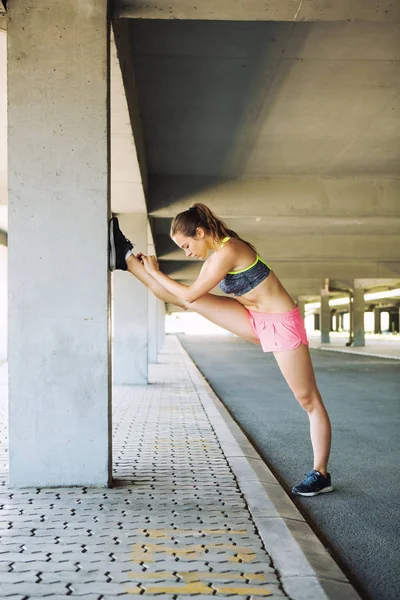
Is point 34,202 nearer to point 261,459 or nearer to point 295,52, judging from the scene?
point 261,459

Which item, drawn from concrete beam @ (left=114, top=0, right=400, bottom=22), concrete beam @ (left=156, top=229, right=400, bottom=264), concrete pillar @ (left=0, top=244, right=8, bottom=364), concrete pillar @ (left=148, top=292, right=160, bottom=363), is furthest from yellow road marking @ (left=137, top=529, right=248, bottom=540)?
concrete pillar @ (left=0, top=244, right=8, bottom=364)

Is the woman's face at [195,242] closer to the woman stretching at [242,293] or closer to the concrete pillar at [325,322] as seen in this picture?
the woman stretching at [242,293]

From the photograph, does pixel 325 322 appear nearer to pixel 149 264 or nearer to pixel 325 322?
pixel 325 322

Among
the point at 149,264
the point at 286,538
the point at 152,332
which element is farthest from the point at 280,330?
the point at 152,332

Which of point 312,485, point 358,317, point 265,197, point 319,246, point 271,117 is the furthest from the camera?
point 358,317

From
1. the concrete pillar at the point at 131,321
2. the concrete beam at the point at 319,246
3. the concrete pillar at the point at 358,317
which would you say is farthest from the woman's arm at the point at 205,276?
the concrete pillar at the point at 358,317

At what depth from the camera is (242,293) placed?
4336 mm

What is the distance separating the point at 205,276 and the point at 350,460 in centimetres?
302

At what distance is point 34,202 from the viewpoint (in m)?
4.45

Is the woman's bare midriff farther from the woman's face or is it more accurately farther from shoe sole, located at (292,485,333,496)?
shoe sole, located at (292,485,333,496)

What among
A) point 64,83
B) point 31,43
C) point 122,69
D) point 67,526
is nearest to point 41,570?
point 67,526

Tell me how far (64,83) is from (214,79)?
151 inches

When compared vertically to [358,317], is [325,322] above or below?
below

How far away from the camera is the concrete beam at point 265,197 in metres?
12.6
